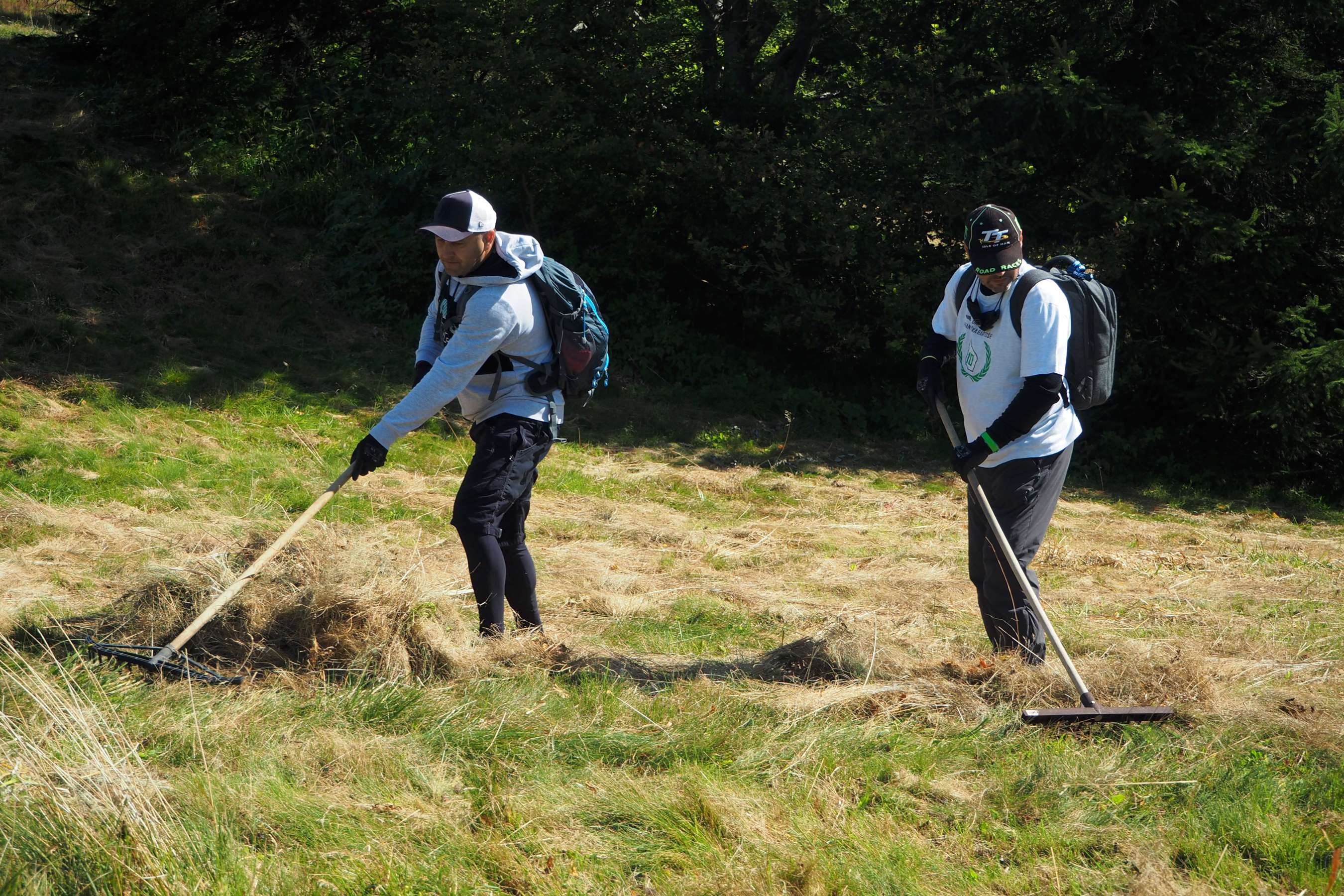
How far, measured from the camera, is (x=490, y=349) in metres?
4.25

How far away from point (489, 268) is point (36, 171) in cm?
991

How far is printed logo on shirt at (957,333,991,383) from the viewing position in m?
4.35

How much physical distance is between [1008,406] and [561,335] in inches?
71.5

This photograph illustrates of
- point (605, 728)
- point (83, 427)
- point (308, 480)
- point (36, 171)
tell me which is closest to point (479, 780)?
point (605, 728)

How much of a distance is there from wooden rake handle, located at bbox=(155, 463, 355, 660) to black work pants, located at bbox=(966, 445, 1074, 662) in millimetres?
2606

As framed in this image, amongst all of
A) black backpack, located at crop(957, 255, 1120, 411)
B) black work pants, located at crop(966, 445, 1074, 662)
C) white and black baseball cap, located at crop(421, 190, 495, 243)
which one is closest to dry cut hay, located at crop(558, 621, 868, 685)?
black work pants, located at crop(966, 445, 1074, 662)

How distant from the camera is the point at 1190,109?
34.2 feet

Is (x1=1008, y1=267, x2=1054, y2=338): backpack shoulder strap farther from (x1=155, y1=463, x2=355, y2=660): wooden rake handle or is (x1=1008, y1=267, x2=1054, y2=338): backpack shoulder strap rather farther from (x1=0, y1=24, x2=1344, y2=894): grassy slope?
(x1=155, y1=463, x2=355, y2=660): wooden rake handle

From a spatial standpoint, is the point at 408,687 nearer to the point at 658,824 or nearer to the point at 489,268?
the point at 658,824

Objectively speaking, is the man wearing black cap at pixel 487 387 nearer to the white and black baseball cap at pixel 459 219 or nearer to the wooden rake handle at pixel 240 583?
the white and black baseball cap at pixel 459 219

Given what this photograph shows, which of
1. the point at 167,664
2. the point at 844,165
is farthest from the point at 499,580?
the point at 844,165

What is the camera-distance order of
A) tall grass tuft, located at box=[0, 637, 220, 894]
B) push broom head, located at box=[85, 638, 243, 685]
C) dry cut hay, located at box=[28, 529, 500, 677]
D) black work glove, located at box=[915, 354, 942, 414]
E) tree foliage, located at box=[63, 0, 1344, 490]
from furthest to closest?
tree foliage, located at box=[63, 0, 1344, 490] → black work glove, located at box=[915, 354, 942, 414] → dry cut hay, located at box=[28, 529, 500, 677] → push broom head, located at box=[85, 638, 243, 685] → tall grass tuft, located at box=[0, 637, 220, 894]

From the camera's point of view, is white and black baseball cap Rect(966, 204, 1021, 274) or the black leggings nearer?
white and black baseball cap Rect(966, 204, 1021, 274)

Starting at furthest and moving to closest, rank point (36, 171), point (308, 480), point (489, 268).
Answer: point (36, 171) < point (308, 480) < point (489, 268)
